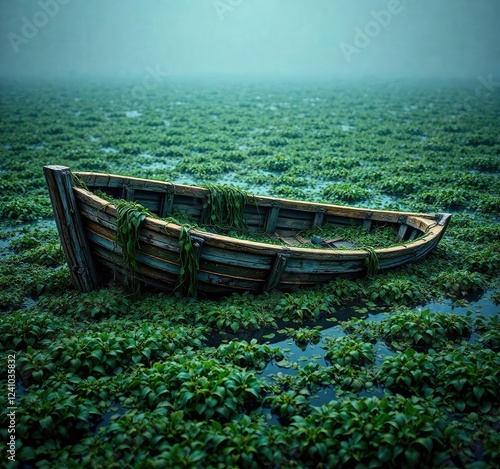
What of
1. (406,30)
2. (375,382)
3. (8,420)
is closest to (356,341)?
(375,382)

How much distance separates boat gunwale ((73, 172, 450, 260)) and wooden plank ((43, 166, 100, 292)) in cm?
28

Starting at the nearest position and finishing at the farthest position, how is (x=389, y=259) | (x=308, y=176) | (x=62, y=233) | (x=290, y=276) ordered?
1. (x=62, y=233)
2. (x=290, y=276)
3. (x=389, y=259)
4. (x=308, y=176)

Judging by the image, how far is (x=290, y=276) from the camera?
808 cm

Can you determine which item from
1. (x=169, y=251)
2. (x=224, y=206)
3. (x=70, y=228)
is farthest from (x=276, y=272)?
(x=70, y=228)

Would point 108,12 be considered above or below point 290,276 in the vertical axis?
above

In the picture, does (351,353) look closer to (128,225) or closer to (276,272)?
(276,272)

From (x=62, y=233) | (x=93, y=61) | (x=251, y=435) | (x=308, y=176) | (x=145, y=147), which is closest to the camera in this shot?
(x=251, y=435)

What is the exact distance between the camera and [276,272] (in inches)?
306

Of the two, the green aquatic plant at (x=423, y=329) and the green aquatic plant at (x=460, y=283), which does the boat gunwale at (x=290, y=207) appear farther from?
the green aquatic plant at (x=423, y=329)

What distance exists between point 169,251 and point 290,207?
12.3 ft

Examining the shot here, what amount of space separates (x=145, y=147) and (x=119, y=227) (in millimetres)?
15388

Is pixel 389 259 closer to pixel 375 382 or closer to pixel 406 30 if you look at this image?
pixel 375 382

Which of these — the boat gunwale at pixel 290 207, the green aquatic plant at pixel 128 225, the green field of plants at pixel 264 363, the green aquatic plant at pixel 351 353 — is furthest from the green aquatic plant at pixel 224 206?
the green aquatic plant at pixel 351 353

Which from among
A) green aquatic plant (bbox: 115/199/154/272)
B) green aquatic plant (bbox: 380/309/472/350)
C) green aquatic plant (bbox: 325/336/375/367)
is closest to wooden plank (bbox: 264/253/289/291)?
green aquatic plant (bbox: 325/336/375/367)
